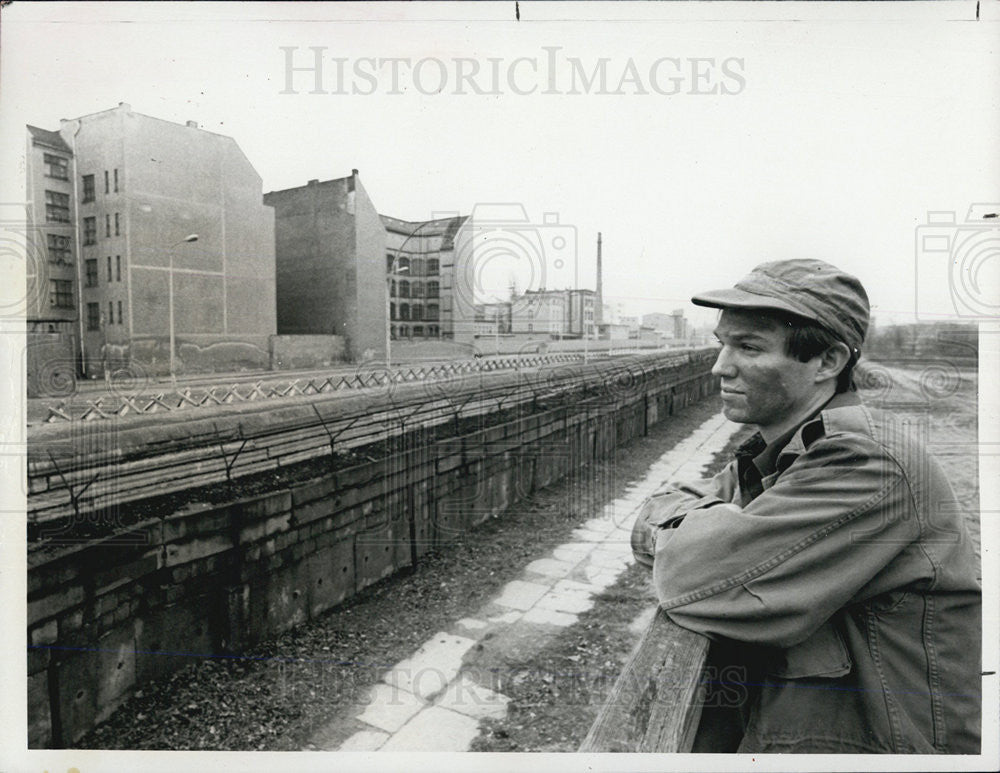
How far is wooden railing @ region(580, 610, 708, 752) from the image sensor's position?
1.22 m

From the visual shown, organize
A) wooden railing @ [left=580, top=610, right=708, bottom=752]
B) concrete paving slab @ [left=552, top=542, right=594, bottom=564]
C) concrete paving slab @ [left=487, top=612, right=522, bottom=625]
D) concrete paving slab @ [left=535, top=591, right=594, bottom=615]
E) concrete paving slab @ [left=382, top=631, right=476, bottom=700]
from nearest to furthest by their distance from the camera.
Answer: wooden railing @ [left=580, top=610, right=708, bottom=752], concrete paving slab @ [left=382, top=631, right=476, bottom=700], concrete paving slab @ [left=487, top=612, right=522, bottom=625], concrete paving slab @ [left=535, top=591, right=594, bottom=615], concrete paving slab @ [left=552, top=542, right=594, bottom=564]

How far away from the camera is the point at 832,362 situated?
1544mm

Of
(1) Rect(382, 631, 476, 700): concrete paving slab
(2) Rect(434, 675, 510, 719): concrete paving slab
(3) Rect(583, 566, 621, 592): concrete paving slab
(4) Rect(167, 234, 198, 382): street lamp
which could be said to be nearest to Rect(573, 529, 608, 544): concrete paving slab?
(3) Rect(583, 566, 621, 592): concrete paving slab

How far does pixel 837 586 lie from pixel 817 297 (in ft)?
2.11

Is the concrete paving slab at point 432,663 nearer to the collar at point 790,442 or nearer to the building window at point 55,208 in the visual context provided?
the collar at point 790,442

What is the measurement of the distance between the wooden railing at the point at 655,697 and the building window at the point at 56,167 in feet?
10.3

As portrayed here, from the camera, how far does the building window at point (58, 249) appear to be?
281cm

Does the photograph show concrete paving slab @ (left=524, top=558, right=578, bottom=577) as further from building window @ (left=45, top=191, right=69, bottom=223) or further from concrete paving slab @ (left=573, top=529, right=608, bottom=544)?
building window @ (left=45, top=191, right=69, bottom=223)

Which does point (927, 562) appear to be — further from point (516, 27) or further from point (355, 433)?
point (355, 433)

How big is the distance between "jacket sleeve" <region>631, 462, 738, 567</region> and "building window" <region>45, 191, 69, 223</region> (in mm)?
2826

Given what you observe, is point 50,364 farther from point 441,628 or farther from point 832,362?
point 832,362

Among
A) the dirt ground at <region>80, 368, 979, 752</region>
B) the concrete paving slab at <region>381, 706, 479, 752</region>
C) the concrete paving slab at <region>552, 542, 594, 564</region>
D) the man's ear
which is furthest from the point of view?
the concrete paving slab at <region>552, 542, 594, 564</region>

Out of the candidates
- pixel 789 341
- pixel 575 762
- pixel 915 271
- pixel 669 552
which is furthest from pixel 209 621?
pixel 915 271

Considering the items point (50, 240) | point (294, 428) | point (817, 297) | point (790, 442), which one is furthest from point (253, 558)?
point (817, 297)
